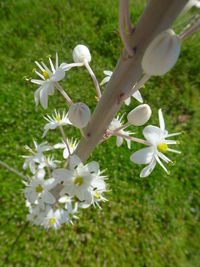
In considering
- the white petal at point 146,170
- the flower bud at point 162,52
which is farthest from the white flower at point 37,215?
the flower bud at point 162,52

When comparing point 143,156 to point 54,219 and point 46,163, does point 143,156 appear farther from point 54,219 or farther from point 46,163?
point 54,219

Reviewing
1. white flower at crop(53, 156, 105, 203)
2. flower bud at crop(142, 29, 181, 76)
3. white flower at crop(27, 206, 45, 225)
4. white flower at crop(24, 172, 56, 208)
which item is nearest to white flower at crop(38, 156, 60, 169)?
white flower at crop(24, 172, 56, 208)

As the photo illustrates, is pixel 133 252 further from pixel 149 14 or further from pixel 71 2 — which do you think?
pixel 71 2

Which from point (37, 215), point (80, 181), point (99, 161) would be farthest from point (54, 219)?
point (99, 161)

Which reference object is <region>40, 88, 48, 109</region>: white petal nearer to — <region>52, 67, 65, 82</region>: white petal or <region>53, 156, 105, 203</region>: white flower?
<region>52, 67, 65, 82</region>: white petal

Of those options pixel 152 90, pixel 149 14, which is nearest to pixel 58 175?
pixel 149 14
